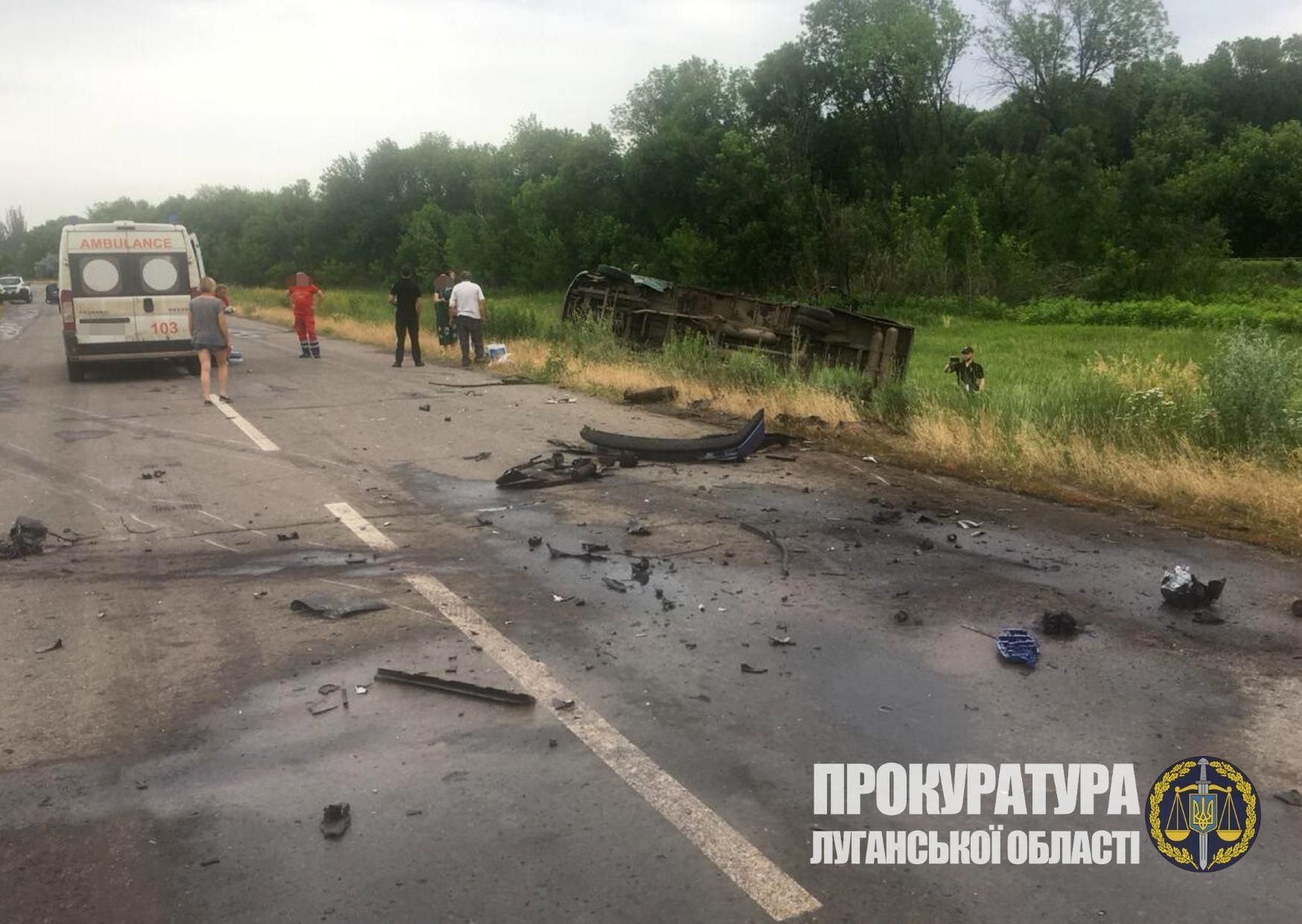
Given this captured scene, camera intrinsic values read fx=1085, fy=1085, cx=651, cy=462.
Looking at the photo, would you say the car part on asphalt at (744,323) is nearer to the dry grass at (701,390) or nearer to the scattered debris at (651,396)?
the dry grass at (701,390)

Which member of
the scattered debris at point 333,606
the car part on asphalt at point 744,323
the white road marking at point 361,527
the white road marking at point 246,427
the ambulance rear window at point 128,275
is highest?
the ambulance rear window at point 128,275

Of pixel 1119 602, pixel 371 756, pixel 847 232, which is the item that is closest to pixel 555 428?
pixel 1119 602

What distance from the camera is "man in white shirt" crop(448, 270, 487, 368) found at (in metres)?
19.5

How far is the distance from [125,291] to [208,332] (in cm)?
380

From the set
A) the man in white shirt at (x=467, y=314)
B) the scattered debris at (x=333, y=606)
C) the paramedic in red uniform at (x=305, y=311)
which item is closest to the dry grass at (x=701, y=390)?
the man in white shirt at (x=467, y=314)

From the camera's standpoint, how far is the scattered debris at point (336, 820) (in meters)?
3.63

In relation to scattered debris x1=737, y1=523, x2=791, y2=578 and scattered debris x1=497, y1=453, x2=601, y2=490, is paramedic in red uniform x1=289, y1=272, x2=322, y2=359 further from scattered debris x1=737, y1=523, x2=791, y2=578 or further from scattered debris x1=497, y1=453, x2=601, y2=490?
scattered debris x1=737, y1=523, x2=791, y2=578

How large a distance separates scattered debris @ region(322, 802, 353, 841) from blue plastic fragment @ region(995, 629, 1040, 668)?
306 cm

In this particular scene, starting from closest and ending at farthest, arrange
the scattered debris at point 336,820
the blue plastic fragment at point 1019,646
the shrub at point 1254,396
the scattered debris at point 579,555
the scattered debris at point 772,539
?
the scattered debris at point 336,820
the blue plastic fragment at point 1019,646
the scattered debris at point 772,539
the scattered debris at point 579,555
the shrub at point 1254,396

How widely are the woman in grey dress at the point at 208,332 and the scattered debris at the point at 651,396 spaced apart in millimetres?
5441

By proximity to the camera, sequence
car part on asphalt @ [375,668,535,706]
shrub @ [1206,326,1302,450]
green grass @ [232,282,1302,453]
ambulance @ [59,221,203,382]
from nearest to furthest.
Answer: car part on asphalt @ [375,668,535,706] → shrub @ [1206,326,1302,450] → green grass @ [232,282,1302,453] → ambulance @ [59,221,203,382]

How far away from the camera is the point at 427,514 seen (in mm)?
8109

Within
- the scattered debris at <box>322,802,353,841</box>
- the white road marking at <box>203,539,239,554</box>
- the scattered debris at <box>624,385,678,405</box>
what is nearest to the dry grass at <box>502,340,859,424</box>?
the scattered debris at <box>624,385,678,405</box>

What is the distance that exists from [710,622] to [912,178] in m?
52.0
